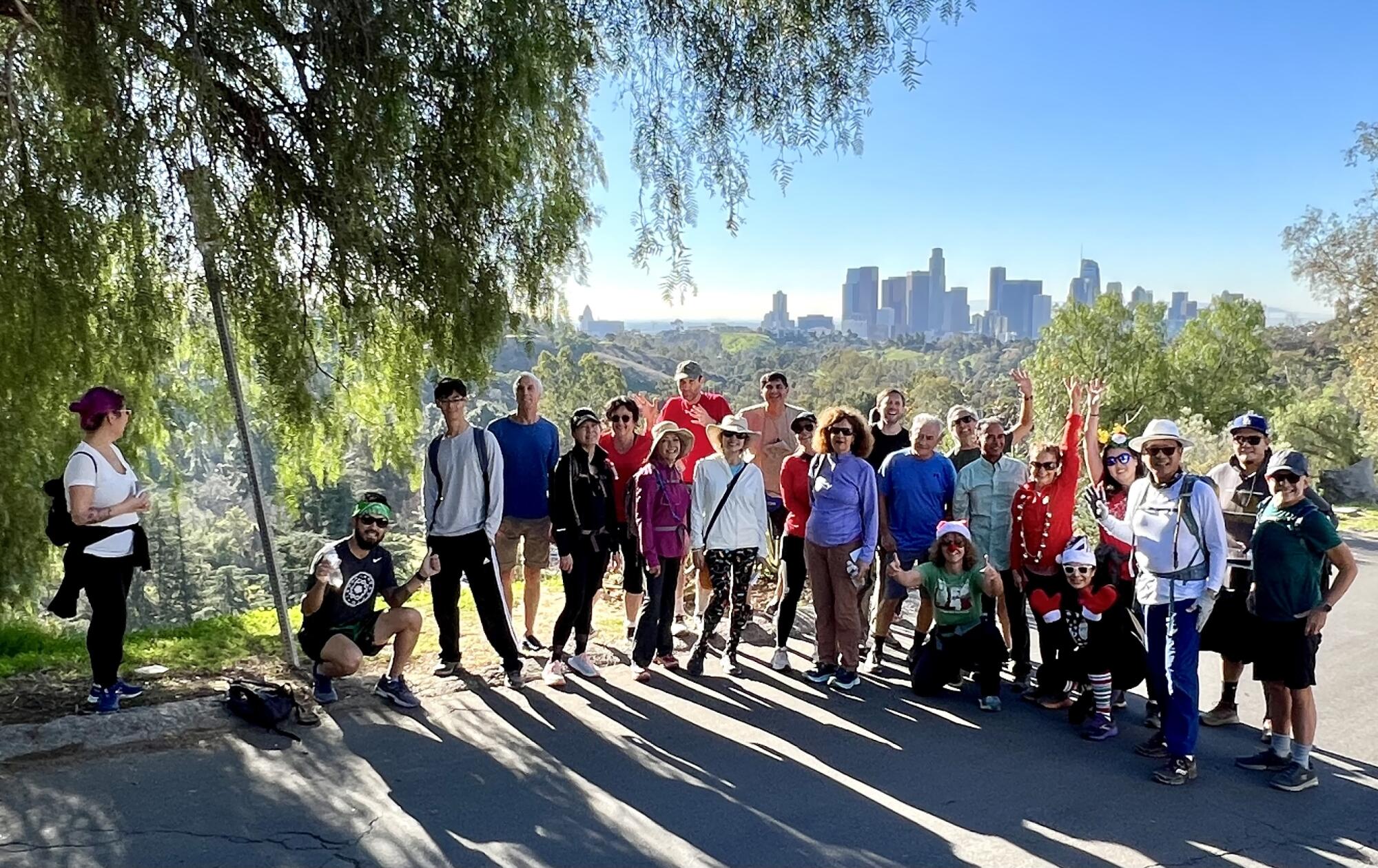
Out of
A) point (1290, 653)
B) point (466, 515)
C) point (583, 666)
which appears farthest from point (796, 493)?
point (1290, 653)

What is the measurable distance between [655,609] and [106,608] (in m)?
3.07

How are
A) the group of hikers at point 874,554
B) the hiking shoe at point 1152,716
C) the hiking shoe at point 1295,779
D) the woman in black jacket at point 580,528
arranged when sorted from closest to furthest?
the hiking shoe at point 1295,779 < the group of hikers at point 874,554 < the hiking shoe at point 1152,716 < the woman in black jacket at point 580,528

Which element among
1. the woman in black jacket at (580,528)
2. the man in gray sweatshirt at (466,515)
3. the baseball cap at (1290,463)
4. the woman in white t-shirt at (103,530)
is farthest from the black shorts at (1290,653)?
the woman in white t-shirt at (103,530)

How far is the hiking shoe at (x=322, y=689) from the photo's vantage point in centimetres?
535

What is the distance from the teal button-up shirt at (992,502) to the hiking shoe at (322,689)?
13.5ft

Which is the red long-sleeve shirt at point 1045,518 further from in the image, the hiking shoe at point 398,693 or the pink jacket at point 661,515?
the hiking shoe at point 398,693

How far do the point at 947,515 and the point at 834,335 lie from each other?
485ft

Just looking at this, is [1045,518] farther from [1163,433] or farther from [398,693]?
[398,693]

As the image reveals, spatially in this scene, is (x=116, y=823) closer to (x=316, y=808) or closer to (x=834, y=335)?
(x=316, y=808)

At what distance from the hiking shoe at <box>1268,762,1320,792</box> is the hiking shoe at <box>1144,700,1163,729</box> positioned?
0.78 meters

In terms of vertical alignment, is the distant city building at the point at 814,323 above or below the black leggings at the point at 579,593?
above

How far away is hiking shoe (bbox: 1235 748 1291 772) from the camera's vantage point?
4770 mm

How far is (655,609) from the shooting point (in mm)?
6000

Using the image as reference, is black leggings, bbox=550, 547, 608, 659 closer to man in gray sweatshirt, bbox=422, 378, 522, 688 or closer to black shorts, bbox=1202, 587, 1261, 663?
man in gray sweatshirt, bbox=422, 378, 522, 688
